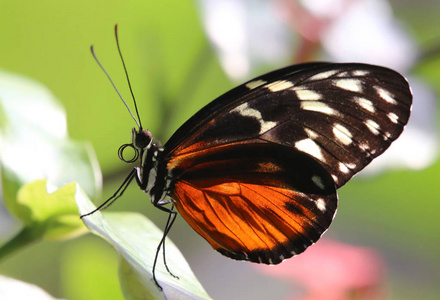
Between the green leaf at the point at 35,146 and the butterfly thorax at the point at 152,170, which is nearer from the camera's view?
the green leaf at the point at 35,146

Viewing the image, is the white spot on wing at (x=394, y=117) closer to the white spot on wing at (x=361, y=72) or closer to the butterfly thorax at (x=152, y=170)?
the white spot on wing at (x=361, y=72)

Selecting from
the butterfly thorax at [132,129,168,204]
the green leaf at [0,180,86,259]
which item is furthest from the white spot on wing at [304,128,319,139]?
the green leaf at [0,180,86,259]

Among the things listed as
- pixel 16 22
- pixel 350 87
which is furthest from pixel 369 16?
pixel 16 22

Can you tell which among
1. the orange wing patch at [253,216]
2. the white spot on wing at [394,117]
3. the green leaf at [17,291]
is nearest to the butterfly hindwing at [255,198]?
the orange wing patch at [253,216]

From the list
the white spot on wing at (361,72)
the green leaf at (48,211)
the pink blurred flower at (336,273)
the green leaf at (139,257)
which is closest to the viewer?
the green leaf at (139,257)

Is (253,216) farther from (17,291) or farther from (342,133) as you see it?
(17,291)

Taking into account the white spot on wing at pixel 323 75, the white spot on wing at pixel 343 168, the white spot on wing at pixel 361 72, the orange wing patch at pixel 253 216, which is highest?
the white spot on wing at pixel 361 72
